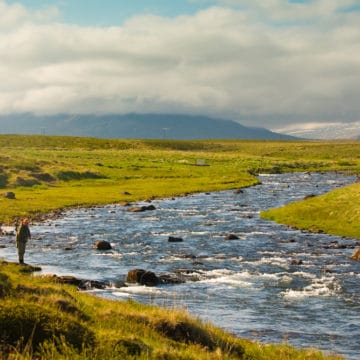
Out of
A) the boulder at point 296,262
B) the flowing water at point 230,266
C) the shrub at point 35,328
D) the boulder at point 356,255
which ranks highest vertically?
the shrub at point 35,328

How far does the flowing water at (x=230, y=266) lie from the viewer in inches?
966

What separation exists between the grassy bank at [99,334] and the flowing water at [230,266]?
584 cm

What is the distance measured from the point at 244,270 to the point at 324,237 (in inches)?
607

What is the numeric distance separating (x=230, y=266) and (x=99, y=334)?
960 inches

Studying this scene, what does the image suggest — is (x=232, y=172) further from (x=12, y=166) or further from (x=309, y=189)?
(x=12, y=166)

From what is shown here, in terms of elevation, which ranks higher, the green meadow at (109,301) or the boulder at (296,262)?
the green meadow at (109,301)

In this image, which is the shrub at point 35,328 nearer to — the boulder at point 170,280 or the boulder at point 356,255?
the boulder at point 170,280

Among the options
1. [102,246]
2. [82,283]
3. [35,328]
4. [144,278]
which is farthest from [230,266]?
[35,328]

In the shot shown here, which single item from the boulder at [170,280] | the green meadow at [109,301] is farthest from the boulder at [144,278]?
the green meadow at [109,301]

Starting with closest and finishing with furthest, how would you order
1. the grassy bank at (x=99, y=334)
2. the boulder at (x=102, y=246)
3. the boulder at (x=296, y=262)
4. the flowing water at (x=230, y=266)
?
the grassy bank at (x=99, y=334)
the flowing water at (x=230, y=266)
the boulder at (x=296, y=262)
the boulder at (x=102, y=246)

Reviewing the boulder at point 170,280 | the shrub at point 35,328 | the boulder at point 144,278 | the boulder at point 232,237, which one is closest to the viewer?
the shrub at point 35,328

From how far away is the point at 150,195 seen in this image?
290 feet

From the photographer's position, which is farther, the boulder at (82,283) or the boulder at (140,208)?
the boulder at (140,208)

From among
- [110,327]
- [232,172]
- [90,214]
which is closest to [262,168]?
[232,172]
